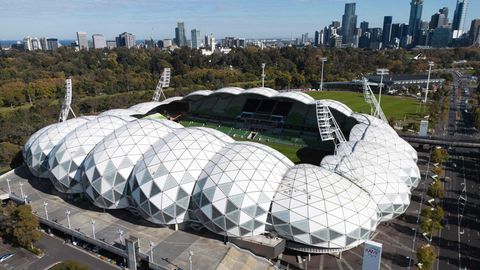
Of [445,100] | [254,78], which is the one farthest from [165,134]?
[254,78]

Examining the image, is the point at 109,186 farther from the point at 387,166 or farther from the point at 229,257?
the point at 387,166

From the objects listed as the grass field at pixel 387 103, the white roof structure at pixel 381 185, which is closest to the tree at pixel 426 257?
the white roof structure at pixel 381 185

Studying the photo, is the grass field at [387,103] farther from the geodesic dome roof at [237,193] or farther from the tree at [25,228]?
the tree at [25,228]

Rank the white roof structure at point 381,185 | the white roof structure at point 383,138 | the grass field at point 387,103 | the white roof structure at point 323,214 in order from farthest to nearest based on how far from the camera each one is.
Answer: the grass field at point 387,103, the white roof structure at point 383,138, the white roof structure at point 381,185, the white roof structure at point 323,214

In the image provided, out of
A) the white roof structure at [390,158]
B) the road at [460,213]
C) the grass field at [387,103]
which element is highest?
the white roof structure at [390,158]

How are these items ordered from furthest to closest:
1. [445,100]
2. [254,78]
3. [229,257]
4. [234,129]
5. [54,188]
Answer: [254,78]
[445,100]
[234,129]
[54,188]
[229,257]

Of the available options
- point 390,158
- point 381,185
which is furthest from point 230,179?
point 390,158

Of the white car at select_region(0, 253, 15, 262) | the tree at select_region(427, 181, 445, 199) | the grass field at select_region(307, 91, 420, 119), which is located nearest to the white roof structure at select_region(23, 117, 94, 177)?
the white car at select_region(0, 253, 15, 262)
